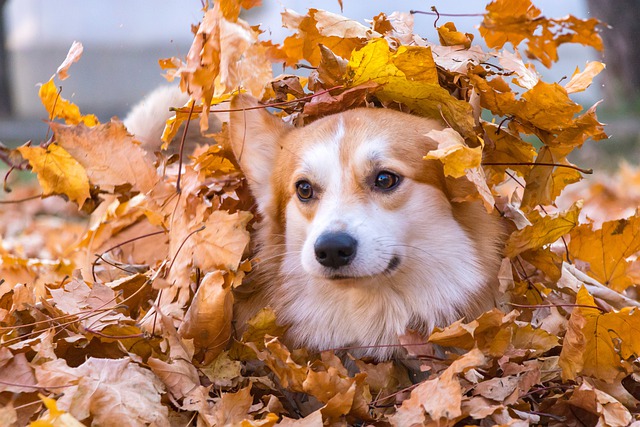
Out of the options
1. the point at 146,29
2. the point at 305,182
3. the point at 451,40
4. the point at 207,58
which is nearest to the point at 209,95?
the point at 207,58

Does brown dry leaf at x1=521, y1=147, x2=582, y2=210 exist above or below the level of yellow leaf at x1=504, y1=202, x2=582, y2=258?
above

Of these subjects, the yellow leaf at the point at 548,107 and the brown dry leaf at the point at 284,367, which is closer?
the brown dry leaf at the point at 284,367

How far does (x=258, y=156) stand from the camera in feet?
7.39

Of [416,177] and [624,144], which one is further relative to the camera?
[624,144]

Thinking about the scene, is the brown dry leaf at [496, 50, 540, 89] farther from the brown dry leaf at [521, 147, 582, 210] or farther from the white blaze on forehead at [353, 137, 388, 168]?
the white blaze on forehead at [353, 137, 388, 168]

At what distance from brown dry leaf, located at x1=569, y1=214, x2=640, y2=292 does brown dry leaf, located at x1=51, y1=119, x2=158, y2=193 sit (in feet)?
4.13

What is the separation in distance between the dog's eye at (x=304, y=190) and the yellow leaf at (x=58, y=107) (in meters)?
0.62

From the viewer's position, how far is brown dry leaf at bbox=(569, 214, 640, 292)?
223 centimetres

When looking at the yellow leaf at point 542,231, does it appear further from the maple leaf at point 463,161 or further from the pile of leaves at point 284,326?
the maple leaf at point 463,161

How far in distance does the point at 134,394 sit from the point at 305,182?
737 millimetres

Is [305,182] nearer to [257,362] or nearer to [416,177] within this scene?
[416,177]

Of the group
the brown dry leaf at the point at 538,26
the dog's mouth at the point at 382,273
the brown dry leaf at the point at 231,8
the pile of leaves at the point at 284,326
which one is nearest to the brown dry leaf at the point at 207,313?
the pile of leaves at the point at 284,326

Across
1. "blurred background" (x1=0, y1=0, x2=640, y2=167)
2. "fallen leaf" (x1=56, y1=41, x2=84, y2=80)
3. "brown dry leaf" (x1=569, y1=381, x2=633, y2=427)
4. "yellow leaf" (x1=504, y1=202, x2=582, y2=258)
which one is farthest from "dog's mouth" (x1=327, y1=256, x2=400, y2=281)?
"blurred background" (x1=0, y1=0, x2=640, y2=167)

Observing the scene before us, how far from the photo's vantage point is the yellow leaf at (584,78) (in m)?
2.08
